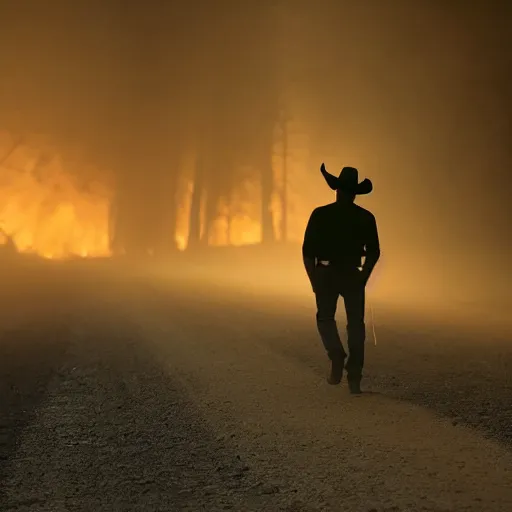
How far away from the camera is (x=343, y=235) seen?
444cm

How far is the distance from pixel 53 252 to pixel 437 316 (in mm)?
35236

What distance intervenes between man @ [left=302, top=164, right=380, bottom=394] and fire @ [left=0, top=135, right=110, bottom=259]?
38.3m

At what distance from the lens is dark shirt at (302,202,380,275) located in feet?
14.6

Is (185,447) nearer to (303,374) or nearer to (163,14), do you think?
(303,374)

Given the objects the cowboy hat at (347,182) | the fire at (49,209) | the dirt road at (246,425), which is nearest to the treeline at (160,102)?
the fire at (49,209)

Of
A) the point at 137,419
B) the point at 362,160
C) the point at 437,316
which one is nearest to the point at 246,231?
the point at 362,160

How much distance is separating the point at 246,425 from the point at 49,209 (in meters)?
41.6

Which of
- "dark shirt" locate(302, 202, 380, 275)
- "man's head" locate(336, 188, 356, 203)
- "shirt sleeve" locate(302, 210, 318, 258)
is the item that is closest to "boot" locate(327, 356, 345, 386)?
"dark shirt" locate(302, 202, 380, 275)

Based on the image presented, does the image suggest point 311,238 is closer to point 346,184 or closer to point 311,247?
point 311,247

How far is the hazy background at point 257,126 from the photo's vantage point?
84.3ft

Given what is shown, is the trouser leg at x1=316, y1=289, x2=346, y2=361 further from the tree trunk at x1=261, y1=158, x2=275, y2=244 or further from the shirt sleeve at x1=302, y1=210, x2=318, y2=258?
the tree trunk at x1=261, y1=158, x2=275, y2=244

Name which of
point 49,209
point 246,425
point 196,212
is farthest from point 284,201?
point 246,425

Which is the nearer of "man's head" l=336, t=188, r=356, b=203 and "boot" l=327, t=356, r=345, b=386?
"man's head" l=336, t=188, r=356, b=203

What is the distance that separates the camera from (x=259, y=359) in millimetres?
6258
